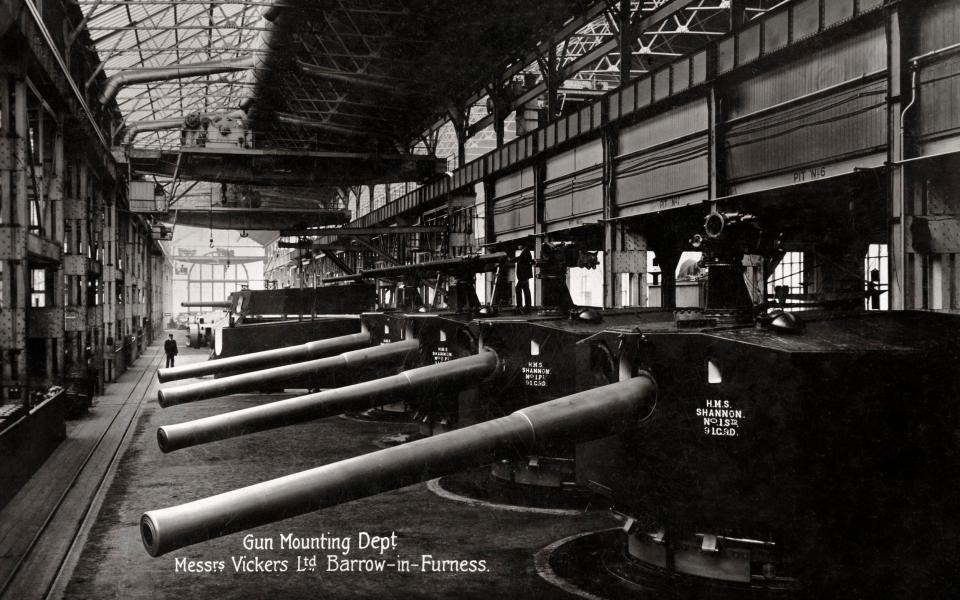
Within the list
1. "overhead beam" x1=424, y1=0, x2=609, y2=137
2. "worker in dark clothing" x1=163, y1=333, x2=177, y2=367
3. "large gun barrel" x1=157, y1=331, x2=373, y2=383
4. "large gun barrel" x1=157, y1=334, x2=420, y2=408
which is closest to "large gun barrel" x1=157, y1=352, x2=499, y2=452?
"large gun barrel" x1=157, y1=334, x2=420, y2=408

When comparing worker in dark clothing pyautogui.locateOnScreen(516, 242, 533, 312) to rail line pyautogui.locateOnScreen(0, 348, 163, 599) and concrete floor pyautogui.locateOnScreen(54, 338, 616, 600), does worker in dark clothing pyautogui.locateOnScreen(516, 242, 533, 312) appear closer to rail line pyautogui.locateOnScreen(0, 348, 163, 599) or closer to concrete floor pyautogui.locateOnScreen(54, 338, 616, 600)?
concrete floor pyautogui.locateOnScreen(54, 338, 616, 600)

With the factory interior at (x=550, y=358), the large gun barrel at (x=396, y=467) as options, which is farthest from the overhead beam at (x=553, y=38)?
the large gun barrel at (x=396, y=467)

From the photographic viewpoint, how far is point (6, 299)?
51.1ft

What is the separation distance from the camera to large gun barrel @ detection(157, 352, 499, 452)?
326 inches

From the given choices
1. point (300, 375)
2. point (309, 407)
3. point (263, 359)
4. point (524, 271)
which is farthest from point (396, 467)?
point (263, 359)

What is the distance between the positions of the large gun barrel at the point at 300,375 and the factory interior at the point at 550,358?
6 cm

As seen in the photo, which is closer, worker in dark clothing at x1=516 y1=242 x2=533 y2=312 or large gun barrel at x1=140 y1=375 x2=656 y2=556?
large gun barrel at x1=140 y1=375 x2=656 y2=556

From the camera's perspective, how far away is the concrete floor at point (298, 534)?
7977 millimetres

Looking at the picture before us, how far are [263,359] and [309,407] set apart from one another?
470cm

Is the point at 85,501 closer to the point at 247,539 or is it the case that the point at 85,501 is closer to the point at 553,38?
the point at 247,539

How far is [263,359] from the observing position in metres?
13.4

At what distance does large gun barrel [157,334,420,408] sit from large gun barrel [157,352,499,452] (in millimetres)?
1813

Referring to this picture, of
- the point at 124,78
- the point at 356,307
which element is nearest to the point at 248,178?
the point at 124,78

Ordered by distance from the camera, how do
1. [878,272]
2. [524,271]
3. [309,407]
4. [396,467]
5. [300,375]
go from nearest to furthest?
[396,467] → [309,407] → [300,375] → [524,271] → [878,272]
